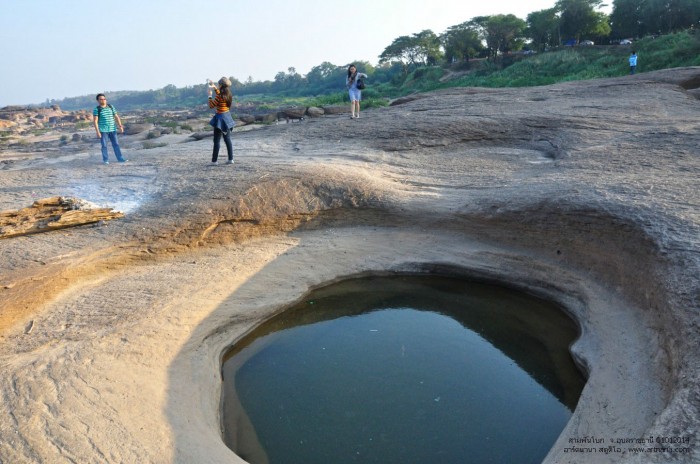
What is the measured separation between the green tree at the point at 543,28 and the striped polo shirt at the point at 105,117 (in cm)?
2967

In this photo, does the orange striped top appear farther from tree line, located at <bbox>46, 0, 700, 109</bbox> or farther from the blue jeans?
tree line, located at <bbox>46, 0, 700, 109</bbox>

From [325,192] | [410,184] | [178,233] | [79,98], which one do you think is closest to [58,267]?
[178,233]

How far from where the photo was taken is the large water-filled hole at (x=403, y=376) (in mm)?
3703

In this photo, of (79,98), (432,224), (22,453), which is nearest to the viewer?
(22,453)

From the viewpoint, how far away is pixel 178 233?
6.28 metres

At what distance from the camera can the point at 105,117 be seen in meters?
8.61

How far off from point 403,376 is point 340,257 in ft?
7.55

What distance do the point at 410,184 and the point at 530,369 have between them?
367cm

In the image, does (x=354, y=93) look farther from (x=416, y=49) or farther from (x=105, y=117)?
(x=416, y=49)

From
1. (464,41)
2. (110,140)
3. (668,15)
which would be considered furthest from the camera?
(464,41)

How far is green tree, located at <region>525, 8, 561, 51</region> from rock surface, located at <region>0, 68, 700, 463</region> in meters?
24.2

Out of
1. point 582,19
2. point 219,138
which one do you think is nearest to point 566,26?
point 582,19

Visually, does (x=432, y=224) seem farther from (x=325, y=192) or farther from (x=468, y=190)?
(x=325, y=192)

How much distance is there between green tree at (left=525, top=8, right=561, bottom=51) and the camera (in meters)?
30.5
